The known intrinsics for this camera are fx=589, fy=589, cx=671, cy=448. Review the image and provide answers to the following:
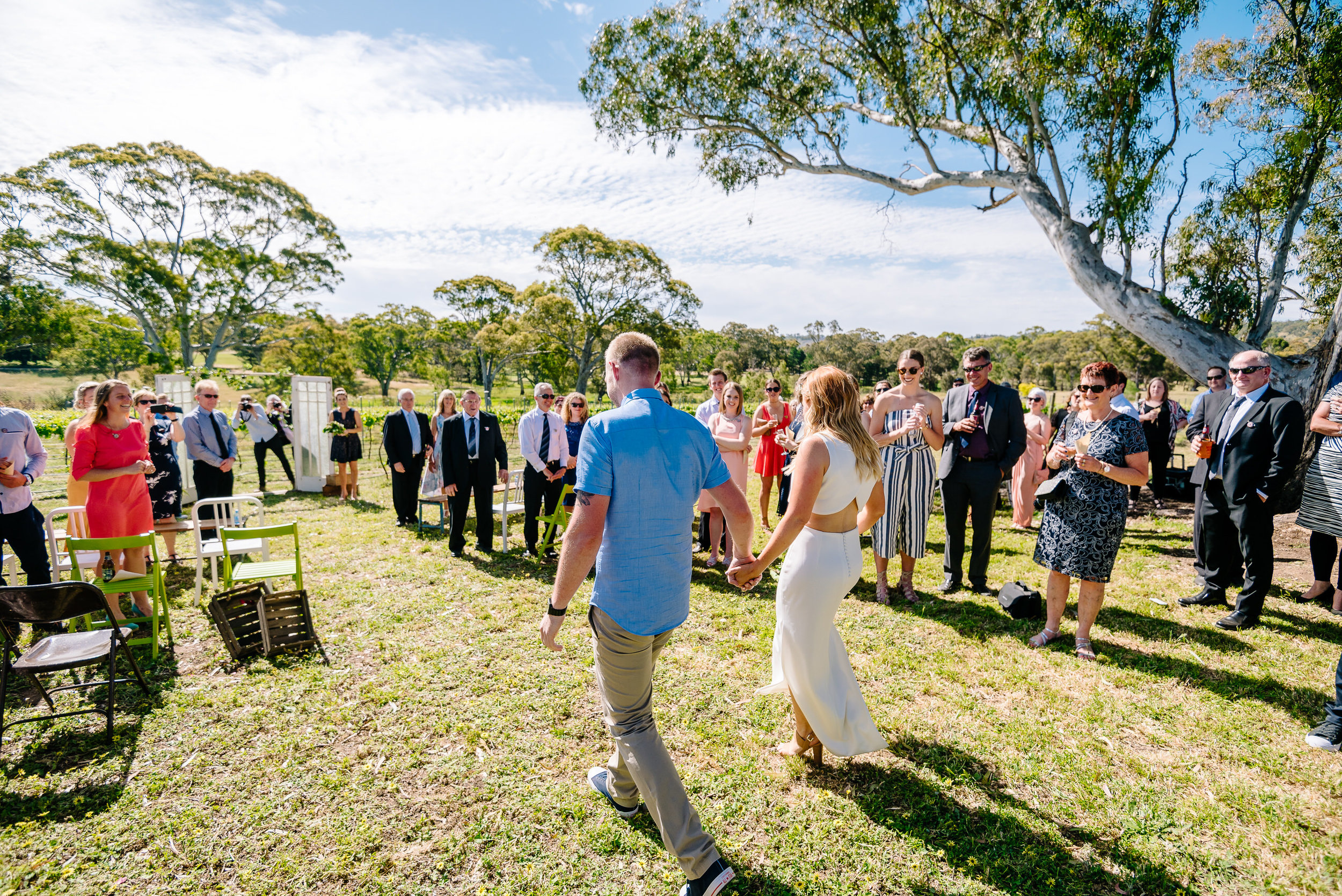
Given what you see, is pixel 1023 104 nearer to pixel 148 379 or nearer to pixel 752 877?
pixel 752 877

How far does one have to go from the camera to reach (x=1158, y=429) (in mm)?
9047

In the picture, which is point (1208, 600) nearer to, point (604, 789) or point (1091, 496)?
point (1091, 496)

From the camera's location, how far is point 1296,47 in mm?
8891

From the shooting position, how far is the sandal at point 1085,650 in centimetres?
434

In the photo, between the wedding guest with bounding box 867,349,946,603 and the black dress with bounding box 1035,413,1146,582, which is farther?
the wedding guest with bounding box 867,349,946,603

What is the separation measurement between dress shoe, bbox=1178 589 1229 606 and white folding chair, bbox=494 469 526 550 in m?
6.89

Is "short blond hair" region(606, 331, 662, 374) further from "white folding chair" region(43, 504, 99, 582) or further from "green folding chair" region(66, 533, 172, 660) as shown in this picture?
"white folding chair" region(43, 504, 99, 582)

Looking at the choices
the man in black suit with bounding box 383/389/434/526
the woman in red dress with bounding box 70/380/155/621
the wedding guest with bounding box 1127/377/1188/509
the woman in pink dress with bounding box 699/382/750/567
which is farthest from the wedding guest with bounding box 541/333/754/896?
the wedding guest with bounding box 1127/377/1188/509

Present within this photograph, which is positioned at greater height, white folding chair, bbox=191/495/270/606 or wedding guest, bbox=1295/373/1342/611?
wedding guest, bbox=1295/373/1342/611

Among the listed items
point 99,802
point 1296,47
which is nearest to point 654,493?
point 99,802

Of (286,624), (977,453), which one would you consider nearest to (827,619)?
(977,453)

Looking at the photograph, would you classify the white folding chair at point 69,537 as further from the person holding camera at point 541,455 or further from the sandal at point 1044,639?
the sandal at point 1044,639

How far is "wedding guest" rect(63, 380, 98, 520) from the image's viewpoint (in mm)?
5133

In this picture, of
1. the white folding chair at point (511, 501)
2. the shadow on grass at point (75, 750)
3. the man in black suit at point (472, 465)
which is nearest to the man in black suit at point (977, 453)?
the white folding chair at point (511, 501)
